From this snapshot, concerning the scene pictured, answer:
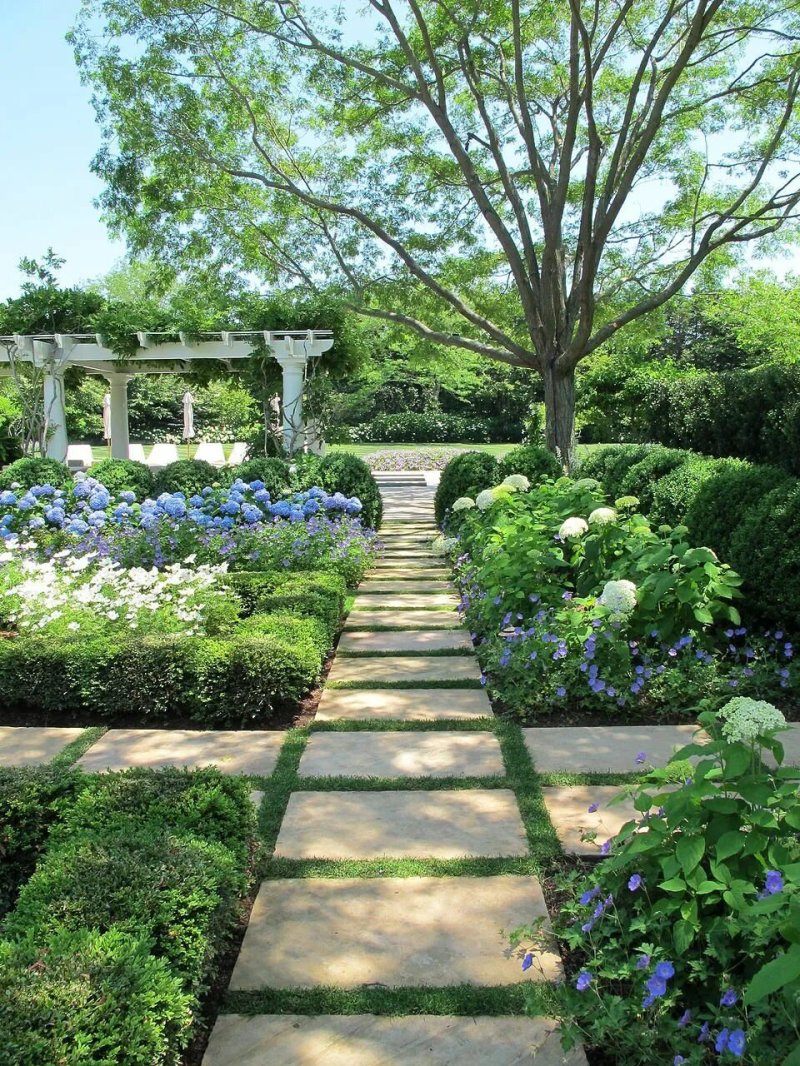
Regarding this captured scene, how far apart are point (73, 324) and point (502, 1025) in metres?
12.3

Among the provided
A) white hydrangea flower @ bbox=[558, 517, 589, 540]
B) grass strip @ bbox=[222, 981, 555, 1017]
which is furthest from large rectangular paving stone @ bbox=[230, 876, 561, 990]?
white hydrangea flower @ bbox=[558, 517, 589, 540]

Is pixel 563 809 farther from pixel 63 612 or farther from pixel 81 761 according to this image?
pixel 63 612

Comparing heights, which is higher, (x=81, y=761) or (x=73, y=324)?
(x=73, y=324)

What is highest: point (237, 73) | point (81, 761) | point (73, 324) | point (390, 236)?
point (237, 73)

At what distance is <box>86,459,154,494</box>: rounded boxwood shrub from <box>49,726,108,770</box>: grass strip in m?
4.99

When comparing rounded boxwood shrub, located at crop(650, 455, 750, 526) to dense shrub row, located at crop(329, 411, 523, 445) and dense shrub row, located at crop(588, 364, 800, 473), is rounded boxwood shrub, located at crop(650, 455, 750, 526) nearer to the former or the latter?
dense shrub row, located at crop(588, 364, 800, 473)

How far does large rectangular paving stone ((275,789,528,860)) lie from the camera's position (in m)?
2.53

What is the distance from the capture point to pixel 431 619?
5.61 m

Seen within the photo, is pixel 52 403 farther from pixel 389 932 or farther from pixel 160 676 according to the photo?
pixel 389 932

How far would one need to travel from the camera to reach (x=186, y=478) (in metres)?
8.57

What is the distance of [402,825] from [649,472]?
4.32 meters

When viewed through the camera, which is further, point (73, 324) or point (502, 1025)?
point (73, 324)

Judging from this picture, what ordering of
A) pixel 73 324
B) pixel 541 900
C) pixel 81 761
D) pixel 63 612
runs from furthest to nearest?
pixel 73 324 → pixel 63 612 → pixel 81 761 → pixel 541 900

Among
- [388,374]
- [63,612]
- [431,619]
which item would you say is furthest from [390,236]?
[388,374]
